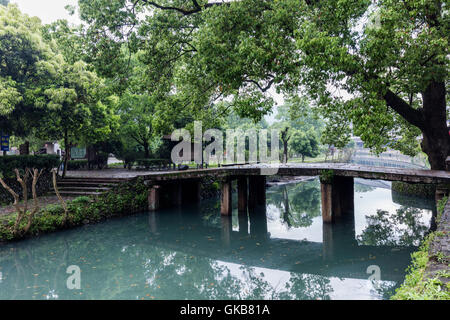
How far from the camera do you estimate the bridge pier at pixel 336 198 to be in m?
12.9

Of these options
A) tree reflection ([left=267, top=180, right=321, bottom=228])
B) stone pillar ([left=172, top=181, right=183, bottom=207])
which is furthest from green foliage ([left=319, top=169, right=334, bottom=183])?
stone pillar ([left=172, top=181, right=183, bottom=207])

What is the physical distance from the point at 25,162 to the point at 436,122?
17161 millimetres

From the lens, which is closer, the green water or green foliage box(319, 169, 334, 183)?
the green water

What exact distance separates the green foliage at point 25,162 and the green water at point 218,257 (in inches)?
186

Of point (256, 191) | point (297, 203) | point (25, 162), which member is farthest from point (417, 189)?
point (25, 162)

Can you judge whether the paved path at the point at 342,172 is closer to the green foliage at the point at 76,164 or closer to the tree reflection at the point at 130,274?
the tree reflection at the point at 130,274

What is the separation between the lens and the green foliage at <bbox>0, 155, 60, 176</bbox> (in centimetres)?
1414

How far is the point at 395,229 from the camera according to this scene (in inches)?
502

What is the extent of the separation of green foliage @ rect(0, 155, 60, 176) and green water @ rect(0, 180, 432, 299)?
4.72 meters

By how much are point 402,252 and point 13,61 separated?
15.7 meters

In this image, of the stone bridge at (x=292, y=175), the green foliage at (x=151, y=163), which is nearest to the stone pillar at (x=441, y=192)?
the stone bridge at (x=292, y=175)

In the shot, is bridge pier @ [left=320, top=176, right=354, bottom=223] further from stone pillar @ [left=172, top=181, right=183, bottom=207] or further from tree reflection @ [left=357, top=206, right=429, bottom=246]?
stone pillar @ [left=172, top=181, right=183, bottom=207]
